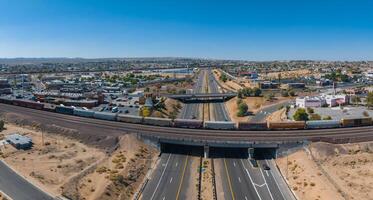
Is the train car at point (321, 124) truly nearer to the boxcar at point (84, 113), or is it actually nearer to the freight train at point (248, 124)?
the freight train at point (248, 124)

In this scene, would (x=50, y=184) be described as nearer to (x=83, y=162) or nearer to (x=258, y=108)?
(x=83, y=162)

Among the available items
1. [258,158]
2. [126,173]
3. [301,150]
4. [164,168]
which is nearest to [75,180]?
[126,173]

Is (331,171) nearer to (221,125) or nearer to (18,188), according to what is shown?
(221,125)

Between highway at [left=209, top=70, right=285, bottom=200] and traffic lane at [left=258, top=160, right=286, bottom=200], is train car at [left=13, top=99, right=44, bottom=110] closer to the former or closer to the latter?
highway at [left=209, top=70, right=285, bottom=200]

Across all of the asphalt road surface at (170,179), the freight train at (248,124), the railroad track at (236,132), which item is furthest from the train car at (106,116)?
the asphalt road surface at (170,179)

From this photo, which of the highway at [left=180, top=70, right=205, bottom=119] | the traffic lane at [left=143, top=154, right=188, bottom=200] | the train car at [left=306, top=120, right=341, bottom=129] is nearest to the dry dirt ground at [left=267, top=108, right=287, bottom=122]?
the train car at [left=306, top=120, right=341, bottom=129]

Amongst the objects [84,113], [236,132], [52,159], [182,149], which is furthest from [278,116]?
[52,159]
